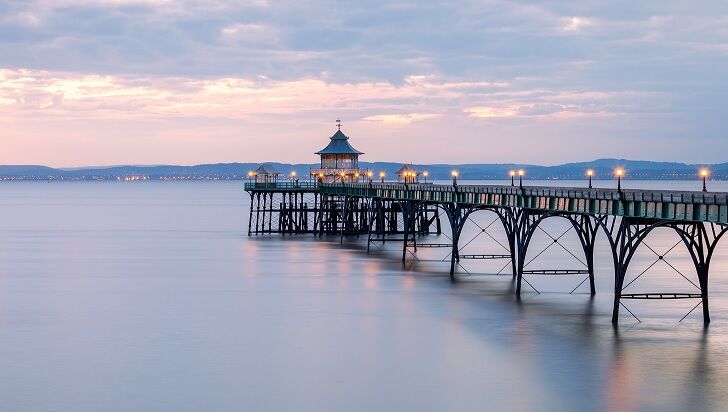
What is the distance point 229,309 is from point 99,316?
19.7ft

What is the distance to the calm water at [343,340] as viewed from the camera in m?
33.6

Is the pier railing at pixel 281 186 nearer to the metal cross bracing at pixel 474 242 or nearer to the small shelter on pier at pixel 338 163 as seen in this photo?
the small shelter on pier at pixel 338 163

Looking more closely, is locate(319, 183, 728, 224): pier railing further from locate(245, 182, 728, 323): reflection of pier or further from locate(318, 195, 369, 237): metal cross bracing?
locate(318, 195, 369, 237): metal cross bracing

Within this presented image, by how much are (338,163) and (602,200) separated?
218 feet

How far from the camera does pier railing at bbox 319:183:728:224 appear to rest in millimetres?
38031

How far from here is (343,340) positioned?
43.3 meters

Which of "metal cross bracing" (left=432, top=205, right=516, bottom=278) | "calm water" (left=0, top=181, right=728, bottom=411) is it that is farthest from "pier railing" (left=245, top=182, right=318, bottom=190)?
"calm water" (left=0, top=181, right=728, bottom=411)

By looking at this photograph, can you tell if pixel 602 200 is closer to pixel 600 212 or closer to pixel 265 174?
Result: pixel 600 212

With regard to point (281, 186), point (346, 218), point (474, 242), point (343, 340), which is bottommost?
point (343, 340)

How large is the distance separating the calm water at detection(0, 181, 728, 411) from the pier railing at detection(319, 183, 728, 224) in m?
4.60

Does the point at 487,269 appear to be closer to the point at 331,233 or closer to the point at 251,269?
the point at 251,269

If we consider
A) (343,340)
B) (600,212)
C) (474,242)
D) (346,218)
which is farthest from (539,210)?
(346,218)

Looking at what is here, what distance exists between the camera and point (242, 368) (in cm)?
3778

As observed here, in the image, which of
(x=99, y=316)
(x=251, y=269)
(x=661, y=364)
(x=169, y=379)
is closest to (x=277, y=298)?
(x=99, y=316)
